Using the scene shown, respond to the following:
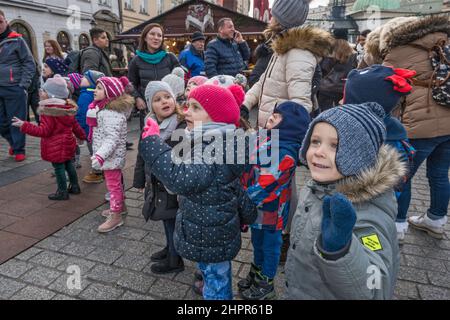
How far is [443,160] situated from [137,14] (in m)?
26.3

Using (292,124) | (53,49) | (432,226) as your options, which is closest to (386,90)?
(292,124)

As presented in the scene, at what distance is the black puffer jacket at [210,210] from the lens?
1.69 m

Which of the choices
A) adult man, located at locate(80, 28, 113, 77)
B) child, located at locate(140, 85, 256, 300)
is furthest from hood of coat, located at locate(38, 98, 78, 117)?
child, located at locate(140, 85, 256, 300)

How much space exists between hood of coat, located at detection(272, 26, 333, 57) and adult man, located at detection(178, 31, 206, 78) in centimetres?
355

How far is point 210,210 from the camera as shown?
5.94 ft

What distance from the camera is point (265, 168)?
213cm

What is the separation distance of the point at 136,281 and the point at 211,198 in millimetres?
1227

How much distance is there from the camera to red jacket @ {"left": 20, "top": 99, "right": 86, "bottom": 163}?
11.8ft

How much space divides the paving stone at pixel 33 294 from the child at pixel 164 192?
31.1 inches

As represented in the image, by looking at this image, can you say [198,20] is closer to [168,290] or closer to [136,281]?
[136,281]

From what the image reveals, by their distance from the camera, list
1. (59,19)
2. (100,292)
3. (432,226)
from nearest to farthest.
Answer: (100,292) < (432,226) < (59,19)

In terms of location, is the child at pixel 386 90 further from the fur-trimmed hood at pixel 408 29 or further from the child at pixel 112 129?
the child at pixel 112 129

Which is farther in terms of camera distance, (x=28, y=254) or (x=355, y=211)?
(x=28, y=254)

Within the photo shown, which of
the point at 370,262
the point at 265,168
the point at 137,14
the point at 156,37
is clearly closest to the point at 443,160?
the point at 265,168
